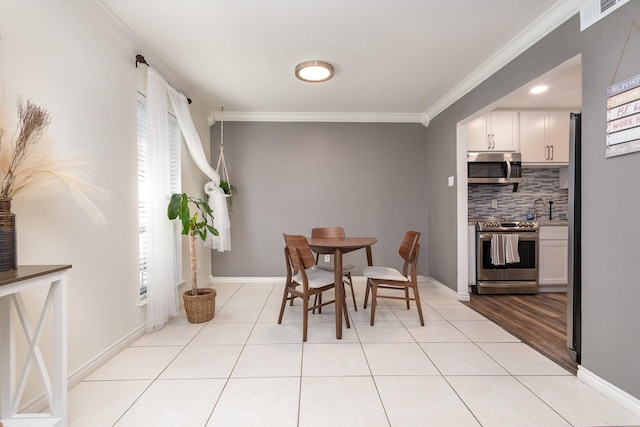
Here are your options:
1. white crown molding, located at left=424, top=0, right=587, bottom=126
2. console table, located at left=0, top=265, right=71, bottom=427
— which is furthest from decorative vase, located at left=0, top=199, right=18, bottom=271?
white crown molding, located at left=424, top=0, right=587, bottom=126

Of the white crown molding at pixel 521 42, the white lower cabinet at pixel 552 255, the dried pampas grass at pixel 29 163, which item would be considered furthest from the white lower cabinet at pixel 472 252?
the dried pampas grass at pixel 29 163

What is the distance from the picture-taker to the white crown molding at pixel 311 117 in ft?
13.9

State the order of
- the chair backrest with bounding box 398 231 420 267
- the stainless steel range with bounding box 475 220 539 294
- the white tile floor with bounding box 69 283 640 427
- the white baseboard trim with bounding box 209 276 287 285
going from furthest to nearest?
the white baseboard trim with bounding box 209 276 287 285
the stainless steel range with bounding box 475 220 539 294
the chair backrest with bounding box 398 231 420 267
the white tile floor with bounding box 69 283 640 427

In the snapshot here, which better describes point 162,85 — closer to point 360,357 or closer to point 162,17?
point 162,17

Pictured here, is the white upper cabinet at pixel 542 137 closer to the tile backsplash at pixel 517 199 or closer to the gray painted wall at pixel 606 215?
the tile backsplash at pixel 517 199

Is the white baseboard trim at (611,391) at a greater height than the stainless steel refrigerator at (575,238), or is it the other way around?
the stainless steel refrigerator at (575,238)

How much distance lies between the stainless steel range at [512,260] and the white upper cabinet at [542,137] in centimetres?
101

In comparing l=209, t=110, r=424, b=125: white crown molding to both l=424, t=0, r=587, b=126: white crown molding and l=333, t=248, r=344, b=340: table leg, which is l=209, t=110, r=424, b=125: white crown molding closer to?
l=424, t=0, r=587, b=126: white crown molding

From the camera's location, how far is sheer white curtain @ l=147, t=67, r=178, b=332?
2.54m

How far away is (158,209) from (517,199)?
4790 mm

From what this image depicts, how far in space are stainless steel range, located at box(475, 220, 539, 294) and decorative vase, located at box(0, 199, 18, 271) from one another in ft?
13.8

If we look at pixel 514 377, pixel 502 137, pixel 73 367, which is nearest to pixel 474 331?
pixel 514 377

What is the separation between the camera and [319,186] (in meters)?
4.36

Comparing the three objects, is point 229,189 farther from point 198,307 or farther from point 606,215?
point 606,215
